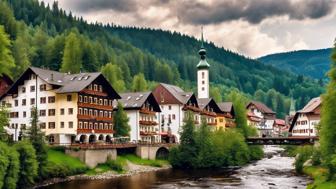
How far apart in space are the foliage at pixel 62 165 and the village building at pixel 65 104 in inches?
A: 415

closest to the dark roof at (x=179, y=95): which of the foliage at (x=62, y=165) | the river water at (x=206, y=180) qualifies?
the river water at (x=206, y=180)

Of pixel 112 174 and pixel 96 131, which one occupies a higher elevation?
pixel 96 131

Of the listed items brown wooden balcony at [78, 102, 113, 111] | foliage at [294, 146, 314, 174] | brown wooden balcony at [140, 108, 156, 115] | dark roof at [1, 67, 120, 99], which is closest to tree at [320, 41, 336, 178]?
foliage at [294, 146, 314, 174]

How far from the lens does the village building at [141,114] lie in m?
113

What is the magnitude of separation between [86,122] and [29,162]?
106 ft

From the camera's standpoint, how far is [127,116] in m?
113

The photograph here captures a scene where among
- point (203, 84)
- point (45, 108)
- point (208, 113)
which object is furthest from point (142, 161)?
point (203, 84)

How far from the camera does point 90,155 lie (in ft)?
281

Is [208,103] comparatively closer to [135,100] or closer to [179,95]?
[179,95]

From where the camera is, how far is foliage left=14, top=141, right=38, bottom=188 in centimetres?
6306

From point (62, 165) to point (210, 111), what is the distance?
74262 mm

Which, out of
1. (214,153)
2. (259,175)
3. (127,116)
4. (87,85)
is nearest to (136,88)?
(127,116)

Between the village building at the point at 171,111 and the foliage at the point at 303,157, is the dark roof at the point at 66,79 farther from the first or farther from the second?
the foliage at the point at 303,157

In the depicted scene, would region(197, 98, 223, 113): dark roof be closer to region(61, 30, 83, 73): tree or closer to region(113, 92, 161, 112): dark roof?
region(113, 92, 161, 112): dark roof
